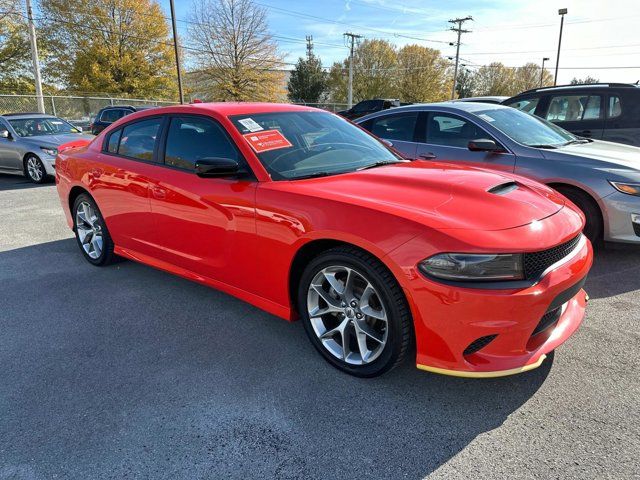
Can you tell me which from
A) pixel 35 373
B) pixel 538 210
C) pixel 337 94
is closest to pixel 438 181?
pixel 538 210

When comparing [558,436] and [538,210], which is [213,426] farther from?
[538,210]

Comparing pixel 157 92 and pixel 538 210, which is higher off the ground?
pixel 157 92

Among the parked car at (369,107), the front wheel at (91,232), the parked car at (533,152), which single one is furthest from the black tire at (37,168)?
the parked car at (369,107)

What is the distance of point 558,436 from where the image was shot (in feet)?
7.05

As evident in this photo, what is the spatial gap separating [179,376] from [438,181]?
2.00m

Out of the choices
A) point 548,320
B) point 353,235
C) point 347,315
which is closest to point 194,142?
point 353,235

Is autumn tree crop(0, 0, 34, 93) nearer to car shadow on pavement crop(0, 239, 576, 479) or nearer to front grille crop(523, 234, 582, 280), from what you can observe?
car shadow on pavement crop(0, 239, 576, 479)

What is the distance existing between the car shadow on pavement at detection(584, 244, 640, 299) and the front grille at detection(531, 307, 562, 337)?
1557 mm

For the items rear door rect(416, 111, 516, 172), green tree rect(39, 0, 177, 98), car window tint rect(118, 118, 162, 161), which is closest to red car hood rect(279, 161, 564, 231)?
car window tint rect(118, 118, 162, 161)

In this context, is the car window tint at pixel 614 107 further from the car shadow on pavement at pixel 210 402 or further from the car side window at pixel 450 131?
the car shadow on pavement at pixel 210 402

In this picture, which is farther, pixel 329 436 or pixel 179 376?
pixel 179 376

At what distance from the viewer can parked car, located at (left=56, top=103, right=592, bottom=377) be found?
7.14 ft

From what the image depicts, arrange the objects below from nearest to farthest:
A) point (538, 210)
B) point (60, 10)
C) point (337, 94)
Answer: point (538, 210)
point (60, 10)
point (337, 94)

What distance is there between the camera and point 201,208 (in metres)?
3.22
